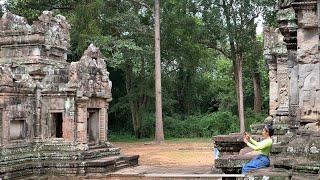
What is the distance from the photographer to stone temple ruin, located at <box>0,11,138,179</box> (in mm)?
12516

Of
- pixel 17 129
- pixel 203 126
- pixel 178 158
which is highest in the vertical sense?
pixel 17 129

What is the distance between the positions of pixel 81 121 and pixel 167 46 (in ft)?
52.8

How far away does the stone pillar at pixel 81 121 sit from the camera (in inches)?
535

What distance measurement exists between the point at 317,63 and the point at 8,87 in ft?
27.4

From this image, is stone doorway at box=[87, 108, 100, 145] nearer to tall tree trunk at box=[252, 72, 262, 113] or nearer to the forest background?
the forest background

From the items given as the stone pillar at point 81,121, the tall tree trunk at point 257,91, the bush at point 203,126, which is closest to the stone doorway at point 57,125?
the stone pillar at point 81,121

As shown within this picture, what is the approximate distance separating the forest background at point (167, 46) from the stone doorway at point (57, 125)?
1070 centimetres

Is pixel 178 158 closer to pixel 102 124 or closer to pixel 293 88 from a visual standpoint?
pixel 102 124

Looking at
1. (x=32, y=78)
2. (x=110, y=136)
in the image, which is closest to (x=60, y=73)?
(x=32, y=78)

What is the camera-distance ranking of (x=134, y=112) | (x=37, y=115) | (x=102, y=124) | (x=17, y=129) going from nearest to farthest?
(x=17, y=129) < (x=37, y=115) < (x=102, y=124) < (x=134, y=112)

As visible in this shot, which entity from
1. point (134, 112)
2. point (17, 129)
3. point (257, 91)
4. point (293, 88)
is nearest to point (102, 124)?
point (17, 129)

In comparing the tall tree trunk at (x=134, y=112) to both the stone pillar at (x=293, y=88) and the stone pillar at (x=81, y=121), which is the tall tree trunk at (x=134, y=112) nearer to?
the stone pillar at (x=81, y=121)

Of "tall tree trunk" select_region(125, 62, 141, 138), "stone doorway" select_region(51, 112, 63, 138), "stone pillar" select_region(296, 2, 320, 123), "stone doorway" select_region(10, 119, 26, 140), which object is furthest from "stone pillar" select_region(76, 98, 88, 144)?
"tall tree trunk" select_region(125, 62, 141, 138)

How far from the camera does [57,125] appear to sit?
14.2 metres
